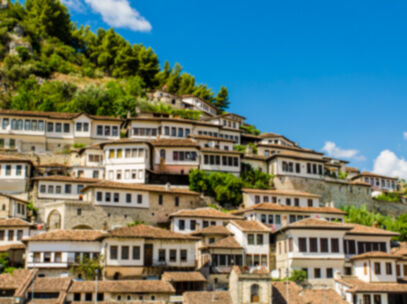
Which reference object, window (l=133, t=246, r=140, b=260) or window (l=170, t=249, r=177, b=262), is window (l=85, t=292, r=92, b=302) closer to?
window (l=133, t=246, r=140, b=260)

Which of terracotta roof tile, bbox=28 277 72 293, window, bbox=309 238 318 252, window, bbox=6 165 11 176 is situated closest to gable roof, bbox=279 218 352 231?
window, bbox=309 238 318 252

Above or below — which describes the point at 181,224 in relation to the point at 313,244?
above

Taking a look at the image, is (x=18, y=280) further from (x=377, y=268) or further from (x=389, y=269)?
(x=389, y=269)

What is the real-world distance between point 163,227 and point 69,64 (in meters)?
56.6

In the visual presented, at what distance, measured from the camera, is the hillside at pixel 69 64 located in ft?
257

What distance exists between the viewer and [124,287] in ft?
117

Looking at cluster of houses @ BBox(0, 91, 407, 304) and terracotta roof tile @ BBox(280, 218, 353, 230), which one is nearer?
cluster of houses @ BBox(0, 91, 407, 304)

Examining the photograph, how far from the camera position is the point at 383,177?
7788 cm

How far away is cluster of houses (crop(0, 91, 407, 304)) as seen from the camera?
120 ft

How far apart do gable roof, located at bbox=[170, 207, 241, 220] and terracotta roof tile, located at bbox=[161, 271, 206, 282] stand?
7.04 meters

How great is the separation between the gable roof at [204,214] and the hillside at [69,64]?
30.1m

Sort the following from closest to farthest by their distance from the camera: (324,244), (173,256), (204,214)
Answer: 1. (173,256)
2. (324,244)
3. (204,214)

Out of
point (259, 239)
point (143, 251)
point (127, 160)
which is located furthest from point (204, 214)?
point (127, 160)

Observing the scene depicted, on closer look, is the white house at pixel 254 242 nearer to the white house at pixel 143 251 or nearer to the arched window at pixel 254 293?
the white house at pixel 143 251
